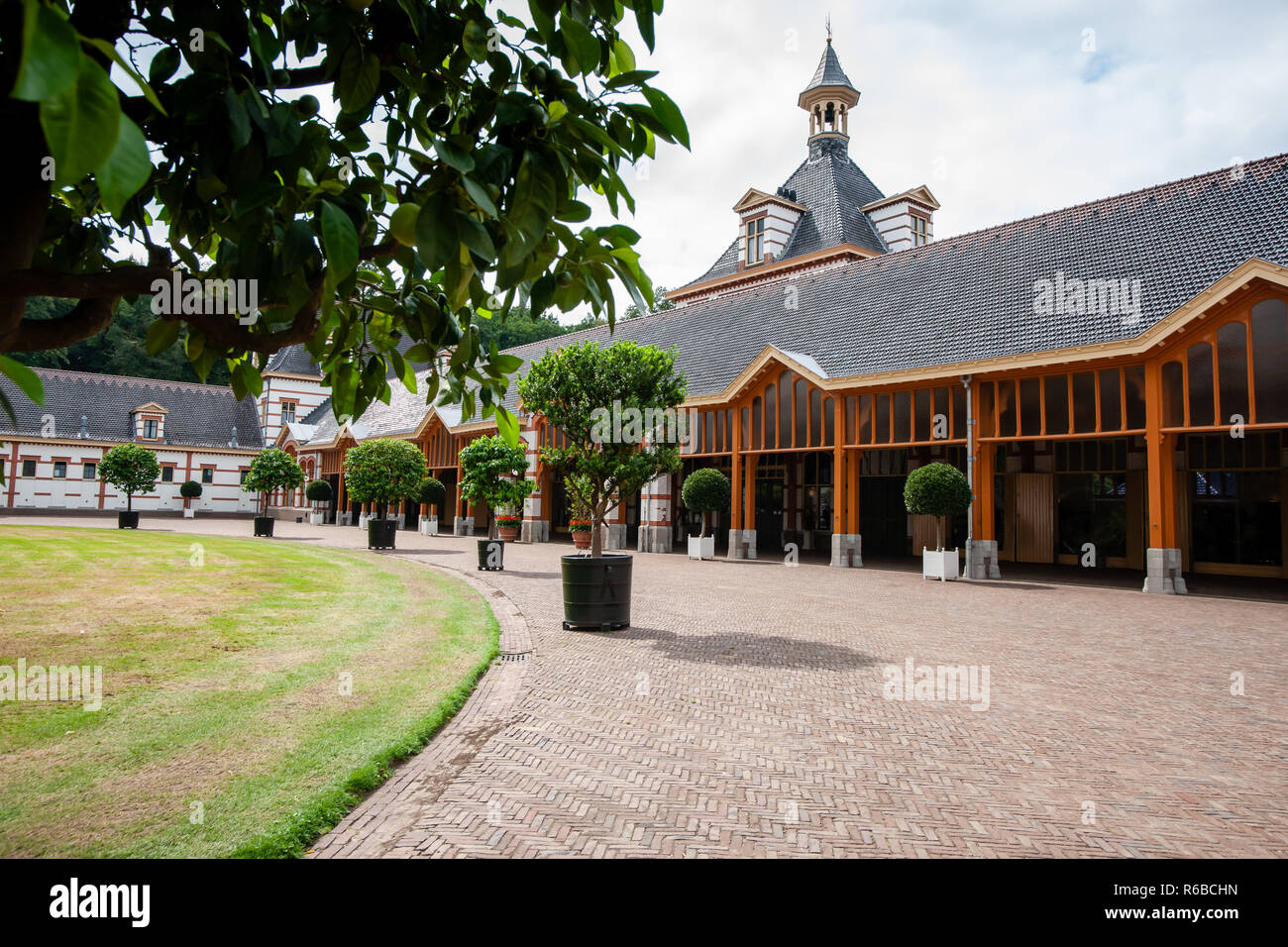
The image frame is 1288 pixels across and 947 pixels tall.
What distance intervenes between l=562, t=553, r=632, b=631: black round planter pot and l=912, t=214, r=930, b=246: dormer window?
29636 mm

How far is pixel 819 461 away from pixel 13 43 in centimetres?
2812

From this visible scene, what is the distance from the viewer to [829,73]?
37406mm

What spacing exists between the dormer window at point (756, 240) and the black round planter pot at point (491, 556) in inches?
885

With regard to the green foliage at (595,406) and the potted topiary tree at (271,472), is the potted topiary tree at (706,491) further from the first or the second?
the potted topiary tree at (271,472)

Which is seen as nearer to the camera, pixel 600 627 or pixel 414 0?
pixel 414 0

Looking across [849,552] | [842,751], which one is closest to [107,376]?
[849,552]

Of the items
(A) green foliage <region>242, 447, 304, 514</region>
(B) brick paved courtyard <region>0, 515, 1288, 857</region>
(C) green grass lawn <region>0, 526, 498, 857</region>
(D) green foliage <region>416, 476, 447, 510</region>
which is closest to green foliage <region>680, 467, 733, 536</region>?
(C) green grass lawn <region>0, 526, 498, 857</region>

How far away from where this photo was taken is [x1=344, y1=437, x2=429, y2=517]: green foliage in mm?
27594

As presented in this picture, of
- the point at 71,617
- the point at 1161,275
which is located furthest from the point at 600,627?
the point at 1161,275

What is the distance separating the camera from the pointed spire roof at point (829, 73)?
3719cm

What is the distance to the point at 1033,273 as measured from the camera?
21016mm

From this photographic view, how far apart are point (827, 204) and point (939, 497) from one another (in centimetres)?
2204

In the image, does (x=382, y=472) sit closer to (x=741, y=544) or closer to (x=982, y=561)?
(x=741, y=544)
